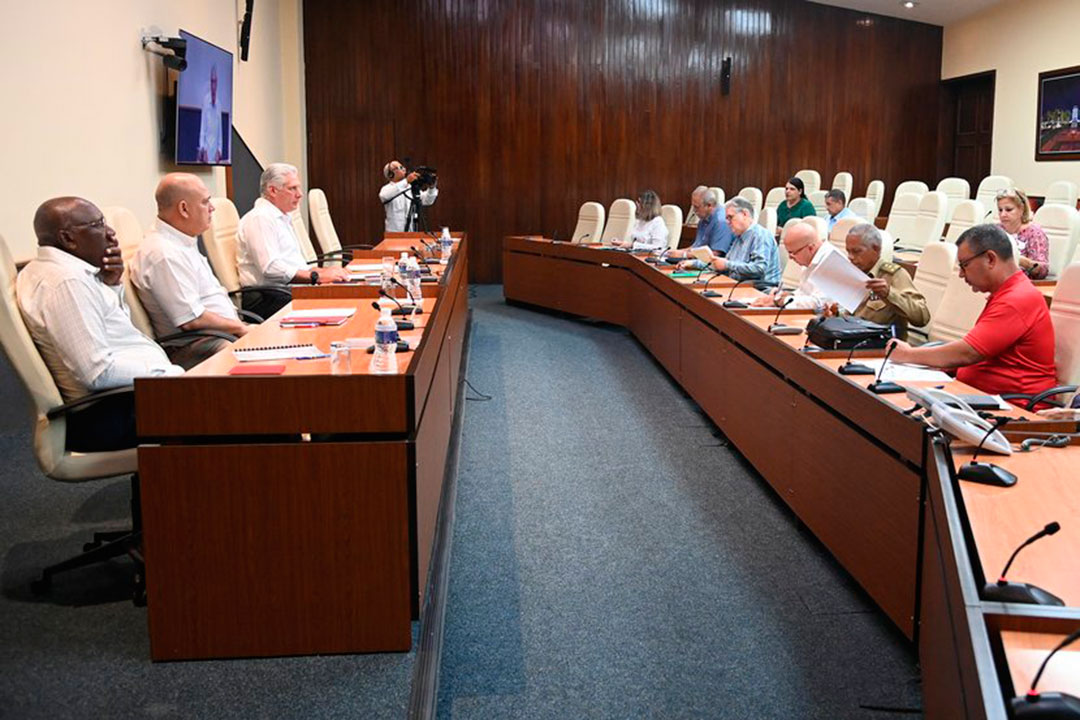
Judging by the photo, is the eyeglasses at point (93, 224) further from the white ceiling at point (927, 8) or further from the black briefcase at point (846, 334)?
the white ceiling at point (927, 8)

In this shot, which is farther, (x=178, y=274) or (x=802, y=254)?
(x=802, y=254)

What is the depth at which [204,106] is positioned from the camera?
7000 millimetres

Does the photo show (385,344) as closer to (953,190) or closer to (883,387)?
(883,387)

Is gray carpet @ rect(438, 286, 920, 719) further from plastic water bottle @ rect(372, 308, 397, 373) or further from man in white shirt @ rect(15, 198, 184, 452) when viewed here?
man in white shirt @ rect(15, 198, 184, 452)

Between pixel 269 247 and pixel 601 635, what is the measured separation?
3.46m

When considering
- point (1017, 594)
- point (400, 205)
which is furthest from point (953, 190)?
point (1017, 594)

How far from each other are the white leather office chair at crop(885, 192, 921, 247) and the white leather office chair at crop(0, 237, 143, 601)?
7.43 meters

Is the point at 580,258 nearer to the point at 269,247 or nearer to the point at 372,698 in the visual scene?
the point at 269,247

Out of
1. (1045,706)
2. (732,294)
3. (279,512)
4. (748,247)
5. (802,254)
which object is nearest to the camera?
(1045,706)

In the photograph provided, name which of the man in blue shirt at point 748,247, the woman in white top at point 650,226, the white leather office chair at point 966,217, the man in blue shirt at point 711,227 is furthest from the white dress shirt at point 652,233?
the white leather office chair at point 966,217

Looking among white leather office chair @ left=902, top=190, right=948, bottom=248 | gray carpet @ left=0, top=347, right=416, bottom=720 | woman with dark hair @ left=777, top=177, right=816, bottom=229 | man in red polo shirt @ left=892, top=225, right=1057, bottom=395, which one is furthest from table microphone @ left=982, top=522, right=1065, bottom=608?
woman with dark hair @ left=777, top=177, right=816, bottom=229

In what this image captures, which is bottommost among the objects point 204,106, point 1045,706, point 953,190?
point 1045,706

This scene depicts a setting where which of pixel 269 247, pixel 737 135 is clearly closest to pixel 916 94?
pixel 737 135

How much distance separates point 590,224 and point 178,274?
6204 mm
